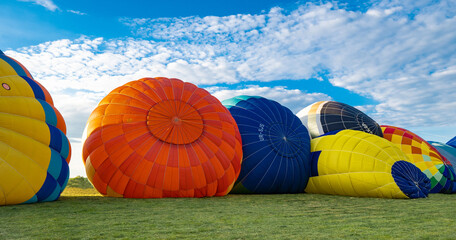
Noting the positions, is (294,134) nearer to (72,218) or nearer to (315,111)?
(315,111)

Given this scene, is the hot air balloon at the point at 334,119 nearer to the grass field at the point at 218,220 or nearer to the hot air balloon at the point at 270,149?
the hot air balloon at the point at 270,149

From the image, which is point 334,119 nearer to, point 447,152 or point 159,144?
point 159,144

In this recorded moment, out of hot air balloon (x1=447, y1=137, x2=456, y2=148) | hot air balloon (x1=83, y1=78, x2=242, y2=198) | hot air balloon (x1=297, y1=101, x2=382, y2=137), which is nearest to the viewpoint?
hot air balloon (x1=83, y1=78, x2=242, y2=198)

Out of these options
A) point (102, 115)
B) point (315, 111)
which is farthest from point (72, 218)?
point (315, 111)

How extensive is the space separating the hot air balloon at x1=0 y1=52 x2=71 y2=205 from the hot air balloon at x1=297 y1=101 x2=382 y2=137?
8.56 meters

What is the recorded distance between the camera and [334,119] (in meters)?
12.9

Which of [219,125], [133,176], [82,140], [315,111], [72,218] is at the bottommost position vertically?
[72,218]

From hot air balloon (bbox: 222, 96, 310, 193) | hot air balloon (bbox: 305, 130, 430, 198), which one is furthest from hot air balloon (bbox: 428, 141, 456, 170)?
hot air balloon (bbox: 222, 96, 310, 193)

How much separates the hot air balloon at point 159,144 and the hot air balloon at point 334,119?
4.64 meters

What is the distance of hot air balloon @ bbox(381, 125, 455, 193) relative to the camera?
37.8 feet

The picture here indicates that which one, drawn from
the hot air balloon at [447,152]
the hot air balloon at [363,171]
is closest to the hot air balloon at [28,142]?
the hot air balloon at [363,171]

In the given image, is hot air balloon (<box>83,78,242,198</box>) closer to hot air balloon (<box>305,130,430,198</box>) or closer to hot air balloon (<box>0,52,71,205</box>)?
hot air balloon (<box>0,52,71,205</box>)

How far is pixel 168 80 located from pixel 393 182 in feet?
21.1

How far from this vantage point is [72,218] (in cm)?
527
